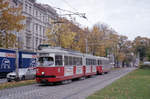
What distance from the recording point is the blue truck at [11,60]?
2836 centimetres

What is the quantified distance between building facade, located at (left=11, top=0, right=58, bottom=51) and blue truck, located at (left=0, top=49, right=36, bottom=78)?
849 centimetres

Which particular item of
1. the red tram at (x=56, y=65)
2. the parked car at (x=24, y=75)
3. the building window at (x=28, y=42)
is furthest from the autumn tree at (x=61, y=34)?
the red tram at (x=56, y=65)

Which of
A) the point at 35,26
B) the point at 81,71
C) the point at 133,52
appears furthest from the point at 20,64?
the point at 133,52

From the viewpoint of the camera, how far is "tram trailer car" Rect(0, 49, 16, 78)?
28183 mm

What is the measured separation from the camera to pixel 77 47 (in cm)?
4350

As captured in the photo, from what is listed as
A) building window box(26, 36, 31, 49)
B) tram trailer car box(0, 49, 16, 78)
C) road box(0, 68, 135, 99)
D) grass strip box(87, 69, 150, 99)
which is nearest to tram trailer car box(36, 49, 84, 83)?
road box(0, 68, 135, 99)

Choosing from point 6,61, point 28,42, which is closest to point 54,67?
point 6,61

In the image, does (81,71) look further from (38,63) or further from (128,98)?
(128,98)

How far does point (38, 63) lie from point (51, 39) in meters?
20.1

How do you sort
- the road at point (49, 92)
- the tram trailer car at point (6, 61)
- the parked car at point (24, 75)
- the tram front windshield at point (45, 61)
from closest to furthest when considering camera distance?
the road at point (49, 92), the tram front windshield at point (45, 61), the parked car at point (24, 75), the tram trailer car at point (6, 61)

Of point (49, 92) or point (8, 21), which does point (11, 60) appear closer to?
point (8, 21)

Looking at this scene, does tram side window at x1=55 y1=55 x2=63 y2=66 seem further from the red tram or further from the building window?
the building window

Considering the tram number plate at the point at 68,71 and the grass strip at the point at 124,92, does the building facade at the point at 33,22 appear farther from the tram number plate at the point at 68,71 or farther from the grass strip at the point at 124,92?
the grass strip at the point at 124,92

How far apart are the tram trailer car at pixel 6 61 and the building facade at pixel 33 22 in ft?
36.1
